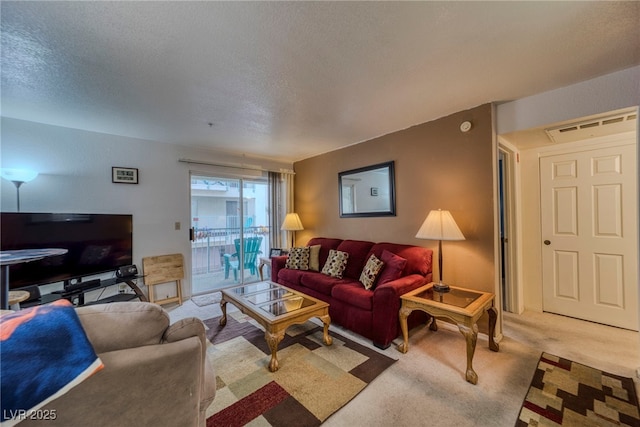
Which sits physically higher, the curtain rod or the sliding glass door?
the curtain rod

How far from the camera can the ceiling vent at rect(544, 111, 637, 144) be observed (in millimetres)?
2143

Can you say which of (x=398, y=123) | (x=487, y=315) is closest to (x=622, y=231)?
(x=487, y=315)

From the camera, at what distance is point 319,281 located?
304cm

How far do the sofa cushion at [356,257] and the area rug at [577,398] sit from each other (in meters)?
1.84

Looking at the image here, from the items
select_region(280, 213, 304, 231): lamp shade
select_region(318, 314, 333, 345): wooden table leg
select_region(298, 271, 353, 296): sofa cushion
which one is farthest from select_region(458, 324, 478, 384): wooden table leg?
select_region(280, 213, 304, 231): lamp shade

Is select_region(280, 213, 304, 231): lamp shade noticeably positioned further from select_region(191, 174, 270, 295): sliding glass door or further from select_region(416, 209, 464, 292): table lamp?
select_region(416, 209, 464, 292): table lamp

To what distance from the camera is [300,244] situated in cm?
480

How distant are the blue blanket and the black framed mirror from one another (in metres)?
3.07

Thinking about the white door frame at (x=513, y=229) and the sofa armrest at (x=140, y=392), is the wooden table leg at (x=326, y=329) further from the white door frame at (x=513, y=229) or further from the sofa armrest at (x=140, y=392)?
the white door frame at (x=513, y=229)

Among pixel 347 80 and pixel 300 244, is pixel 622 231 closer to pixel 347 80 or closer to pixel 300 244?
pixel 347 80

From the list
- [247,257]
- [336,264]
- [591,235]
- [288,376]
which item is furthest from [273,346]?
[591,235]

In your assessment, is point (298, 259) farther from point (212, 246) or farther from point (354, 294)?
point (212, 246)

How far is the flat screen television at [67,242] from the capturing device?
2412 millimetres

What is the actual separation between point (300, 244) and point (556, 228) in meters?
3.68
